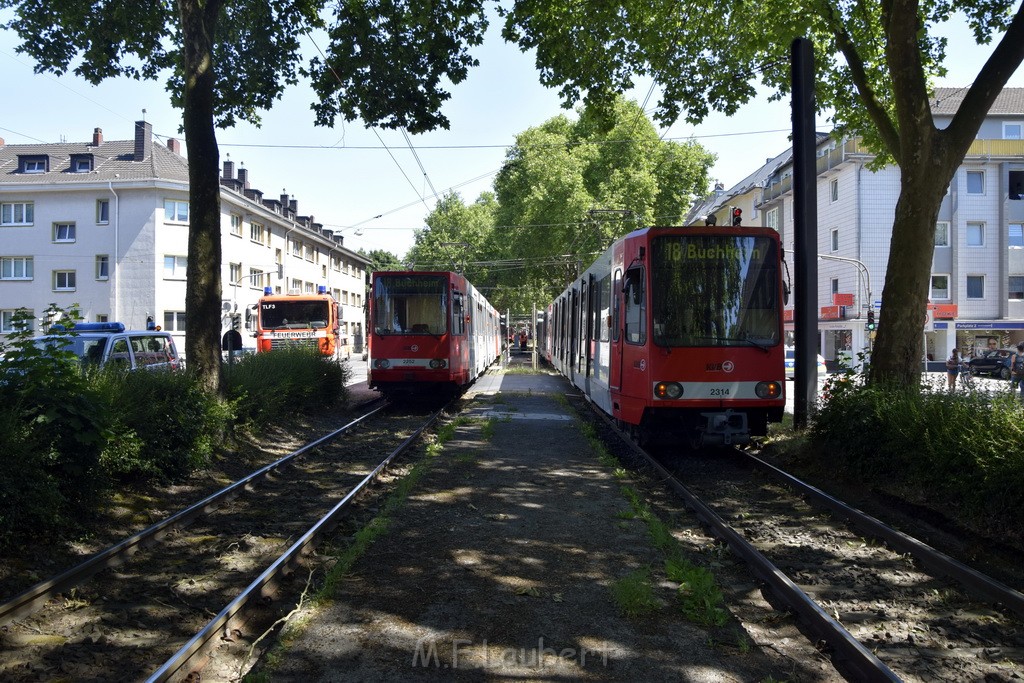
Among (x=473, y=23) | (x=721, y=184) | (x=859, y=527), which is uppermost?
(x=721, y=184)

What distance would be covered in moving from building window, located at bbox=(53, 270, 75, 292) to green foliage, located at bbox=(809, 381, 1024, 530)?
39111mm

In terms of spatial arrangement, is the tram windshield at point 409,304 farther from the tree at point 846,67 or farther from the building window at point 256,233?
the building window at point 256,233

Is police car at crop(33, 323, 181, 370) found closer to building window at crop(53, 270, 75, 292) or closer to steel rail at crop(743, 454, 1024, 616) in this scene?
steel rail at crop(743, 454, 1024, 616)

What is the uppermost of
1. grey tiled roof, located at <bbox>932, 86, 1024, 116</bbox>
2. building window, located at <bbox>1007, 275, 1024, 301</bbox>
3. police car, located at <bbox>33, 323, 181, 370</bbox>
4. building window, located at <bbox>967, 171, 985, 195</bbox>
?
grey tiled roof, located at <bbox>932, 86, 1024, 116</bbox>

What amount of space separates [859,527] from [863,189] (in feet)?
118

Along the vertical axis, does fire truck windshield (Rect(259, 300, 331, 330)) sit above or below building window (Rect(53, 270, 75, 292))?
below

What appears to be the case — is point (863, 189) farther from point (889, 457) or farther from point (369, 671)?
point (369, 671)

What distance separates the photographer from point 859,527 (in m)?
6.91

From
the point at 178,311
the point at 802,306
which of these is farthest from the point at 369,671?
the point at 178,311

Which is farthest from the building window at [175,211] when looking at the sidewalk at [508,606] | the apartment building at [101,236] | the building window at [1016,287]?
the building window at [1016,287]

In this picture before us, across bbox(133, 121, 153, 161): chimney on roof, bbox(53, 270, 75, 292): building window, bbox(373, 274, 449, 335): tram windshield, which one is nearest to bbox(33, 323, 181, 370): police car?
bbox(373, 274, 449, 335): tram windshield

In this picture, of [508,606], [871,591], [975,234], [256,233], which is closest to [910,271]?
[871,591]

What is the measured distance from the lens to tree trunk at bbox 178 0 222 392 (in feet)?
34.7

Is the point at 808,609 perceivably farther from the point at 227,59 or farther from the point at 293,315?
the point at 293,315
